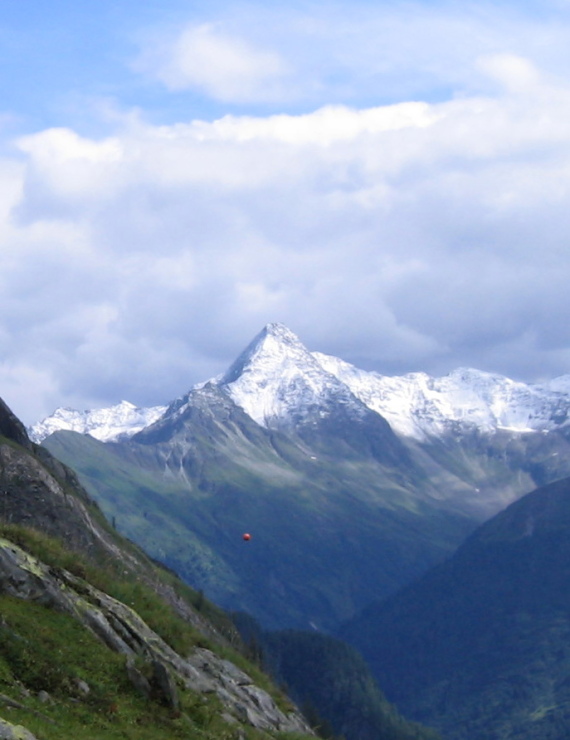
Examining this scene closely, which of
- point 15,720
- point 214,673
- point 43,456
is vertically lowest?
point 15,720

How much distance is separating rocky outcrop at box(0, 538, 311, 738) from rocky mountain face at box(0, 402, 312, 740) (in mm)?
52

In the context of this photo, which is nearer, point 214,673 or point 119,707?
point 119,707

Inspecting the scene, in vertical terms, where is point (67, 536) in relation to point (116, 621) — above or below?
above

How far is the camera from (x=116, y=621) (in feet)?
167

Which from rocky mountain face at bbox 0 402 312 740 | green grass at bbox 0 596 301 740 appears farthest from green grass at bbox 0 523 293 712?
green grass at bbox 0 596 301 740

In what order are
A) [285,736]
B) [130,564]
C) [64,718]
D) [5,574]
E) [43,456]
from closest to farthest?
[64,718] → [5,574] → [285,736] → [130,564] → [43,456]

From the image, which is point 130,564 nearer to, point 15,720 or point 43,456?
point 43,456

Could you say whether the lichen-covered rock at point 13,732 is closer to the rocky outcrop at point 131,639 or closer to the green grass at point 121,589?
the rocky outcrop at point 131,639

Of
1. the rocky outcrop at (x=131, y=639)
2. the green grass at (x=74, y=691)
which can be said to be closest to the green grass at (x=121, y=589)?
the rocky outcrop at (x=131, y=639)

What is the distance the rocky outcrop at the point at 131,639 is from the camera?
151 feet

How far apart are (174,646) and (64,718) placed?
15.9 meters

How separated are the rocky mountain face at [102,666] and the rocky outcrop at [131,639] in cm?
5

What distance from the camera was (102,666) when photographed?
45.5 metres

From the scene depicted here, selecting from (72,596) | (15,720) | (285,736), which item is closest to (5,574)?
(72,596)
